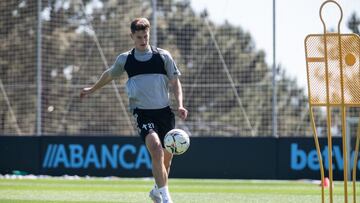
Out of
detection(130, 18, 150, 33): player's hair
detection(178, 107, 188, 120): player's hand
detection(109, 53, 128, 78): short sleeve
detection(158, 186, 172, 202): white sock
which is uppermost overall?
detection(130, 18, 150, 33): player's hair

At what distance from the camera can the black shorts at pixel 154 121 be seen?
397 inches

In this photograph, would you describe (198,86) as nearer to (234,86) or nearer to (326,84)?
(234,86)

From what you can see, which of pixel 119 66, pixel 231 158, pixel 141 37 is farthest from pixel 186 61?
pixel 141 37

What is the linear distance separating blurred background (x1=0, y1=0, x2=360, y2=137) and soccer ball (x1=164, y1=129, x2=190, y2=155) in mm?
12192

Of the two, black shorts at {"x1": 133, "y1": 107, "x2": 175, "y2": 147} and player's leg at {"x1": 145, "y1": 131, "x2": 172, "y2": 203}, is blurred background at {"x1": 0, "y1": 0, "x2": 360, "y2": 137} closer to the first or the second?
black shorts at {"x1": 133, "y1": 107, "x2": 175, "y2": 147}

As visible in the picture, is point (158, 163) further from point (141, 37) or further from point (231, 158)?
point (231, 158)

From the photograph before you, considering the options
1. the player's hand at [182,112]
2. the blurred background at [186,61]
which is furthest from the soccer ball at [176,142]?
the blurred background at [186,61]

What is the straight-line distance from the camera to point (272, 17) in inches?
891

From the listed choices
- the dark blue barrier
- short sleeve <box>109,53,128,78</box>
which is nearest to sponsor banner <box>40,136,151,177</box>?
the dark blue barrier

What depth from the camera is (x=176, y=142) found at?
32.4 feet

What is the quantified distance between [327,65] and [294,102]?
1570cm

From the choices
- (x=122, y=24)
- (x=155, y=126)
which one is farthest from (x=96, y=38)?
(x=155, y=126)

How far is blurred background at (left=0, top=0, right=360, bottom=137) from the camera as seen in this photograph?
23141 mm

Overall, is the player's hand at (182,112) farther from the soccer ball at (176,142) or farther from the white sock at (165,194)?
the white sock at (165,194)
